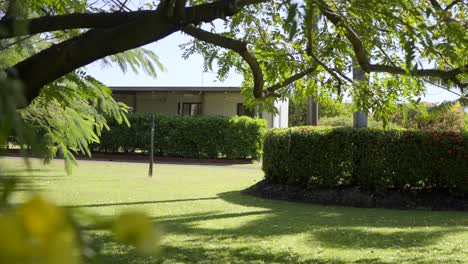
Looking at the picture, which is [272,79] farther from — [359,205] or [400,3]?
[359,205]

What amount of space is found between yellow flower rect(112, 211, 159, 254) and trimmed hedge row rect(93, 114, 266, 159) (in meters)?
28.2

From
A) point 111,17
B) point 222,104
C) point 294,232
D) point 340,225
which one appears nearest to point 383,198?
point 340,225

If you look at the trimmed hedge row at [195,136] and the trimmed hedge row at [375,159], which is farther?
the trimmed hedge row at [195,136]

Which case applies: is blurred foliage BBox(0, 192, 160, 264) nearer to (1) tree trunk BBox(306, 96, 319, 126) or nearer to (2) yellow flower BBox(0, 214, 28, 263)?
(2) yellow flower BBox(0, 214, 28, 263)

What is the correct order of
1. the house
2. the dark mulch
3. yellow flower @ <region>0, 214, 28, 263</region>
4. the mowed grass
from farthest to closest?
1. the house
2. the dark mulch
3. the mowed grass
4. yellow flower @ <region>0, 214, 28, 263</region>

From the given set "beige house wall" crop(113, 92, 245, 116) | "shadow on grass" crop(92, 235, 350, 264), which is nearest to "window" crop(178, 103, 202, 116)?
"beige house wall" crop(113, 92, 245, 116)

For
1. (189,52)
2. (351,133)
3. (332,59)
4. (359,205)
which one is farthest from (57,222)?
(351,133)

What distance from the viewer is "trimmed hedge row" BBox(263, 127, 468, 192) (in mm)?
13258

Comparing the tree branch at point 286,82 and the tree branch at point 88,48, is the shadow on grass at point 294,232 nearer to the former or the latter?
the tree branch at point 286,82

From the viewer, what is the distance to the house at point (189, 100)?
35.0 meters

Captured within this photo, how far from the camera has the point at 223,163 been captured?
28594 mm

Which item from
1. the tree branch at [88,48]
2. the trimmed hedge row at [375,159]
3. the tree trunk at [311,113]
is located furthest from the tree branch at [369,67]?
the tree trunk at [311,113]

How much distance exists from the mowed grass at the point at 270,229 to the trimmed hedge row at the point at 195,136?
1278 cm

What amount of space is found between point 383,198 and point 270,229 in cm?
476
